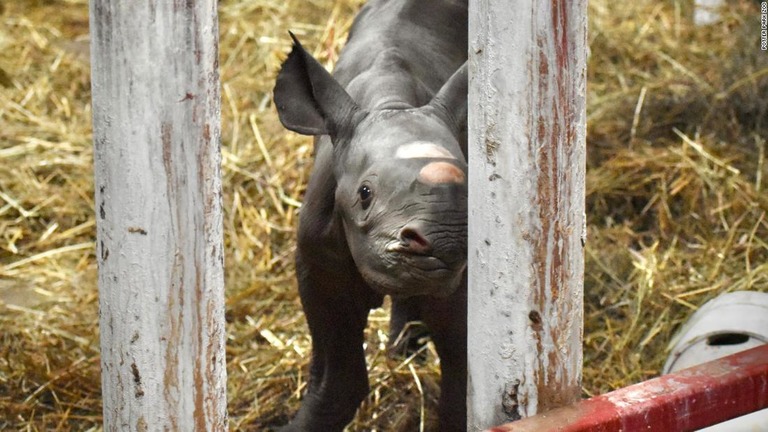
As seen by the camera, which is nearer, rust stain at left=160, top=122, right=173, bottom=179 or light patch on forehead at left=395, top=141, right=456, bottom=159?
rust stain at left=160, top=122, right=173, bottom=179

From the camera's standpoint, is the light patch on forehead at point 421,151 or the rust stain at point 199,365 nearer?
the rust stain at point 199,365

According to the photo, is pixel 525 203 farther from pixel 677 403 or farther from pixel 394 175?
pixel 677 403

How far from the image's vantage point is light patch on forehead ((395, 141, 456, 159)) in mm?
4102

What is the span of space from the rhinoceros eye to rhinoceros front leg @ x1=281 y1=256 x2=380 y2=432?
2.23ft

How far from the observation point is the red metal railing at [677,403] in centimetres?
368

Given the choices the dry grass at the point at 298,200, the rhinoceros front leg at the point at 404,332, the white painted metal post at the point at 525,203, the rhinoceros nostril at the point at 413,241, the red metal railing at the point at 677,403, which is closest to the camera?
the white painted metal post at the point at 525,203

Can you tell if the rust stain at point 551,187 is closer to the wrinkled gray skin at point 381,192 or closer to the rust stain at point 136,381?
the wrinkled gray skin at point 381,192

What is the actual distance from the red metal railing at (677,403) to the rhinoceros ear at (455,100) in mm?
1159

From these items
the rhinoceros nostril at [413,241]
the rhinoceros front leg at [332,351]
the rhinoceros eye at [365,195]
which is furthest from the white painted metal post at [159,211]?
the rhinoceros front leg at [332,351]

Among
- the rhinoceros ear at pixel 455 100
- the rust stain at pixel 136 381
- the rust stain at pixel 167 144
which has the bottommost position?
the rust stain at pixel 136 381

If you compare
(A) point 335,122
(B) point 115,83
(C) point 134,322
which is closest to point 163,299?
(C) point 134,322

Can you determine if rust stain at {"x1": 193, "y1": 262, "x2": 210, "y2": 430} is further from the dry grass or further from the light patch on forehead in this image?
the dry grass

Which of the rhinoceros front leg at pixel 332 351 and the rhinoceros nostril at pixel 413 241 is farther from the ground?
the rhinoceros nostril at pixel 413 241

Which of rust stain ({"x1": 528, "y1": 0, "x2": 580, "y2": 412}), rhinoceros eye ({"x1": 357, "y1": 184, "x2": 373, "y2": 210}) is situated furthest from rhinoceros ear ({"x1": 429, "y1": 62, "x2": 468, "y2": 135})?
rust stain ({"x1": 528, "y1": 0, "x2": 580, "y2": 412})
